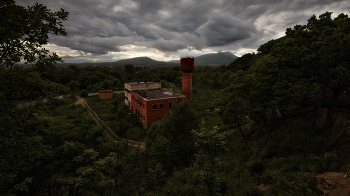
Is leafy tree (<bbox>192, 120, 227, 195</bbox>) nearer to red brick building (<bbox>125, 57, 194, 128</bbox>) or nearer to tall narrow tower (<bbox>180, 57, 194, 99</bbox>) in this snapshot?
red brick building (<bbox>125, 57, 194, 128</bbox>)

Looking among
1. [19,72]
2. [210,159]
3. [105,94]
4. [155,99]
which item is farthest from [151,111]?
[105,94]

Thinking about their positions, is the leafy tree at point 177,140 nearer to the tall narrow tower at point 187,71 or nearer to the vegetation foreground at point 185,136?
the vegetation foreground at point 185,136

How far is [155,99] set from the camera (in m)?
30.8

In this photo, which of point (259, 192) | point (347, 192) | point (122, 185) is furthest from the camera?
point (122, 185)

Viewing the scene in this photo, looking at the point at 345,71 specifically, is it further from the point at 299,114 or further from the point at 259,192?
the point at 259,192

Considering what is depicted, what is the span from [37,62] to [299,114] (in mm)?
22835

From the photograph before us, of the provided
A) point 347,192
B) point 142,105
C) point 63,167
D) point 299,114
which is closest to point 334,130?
point 299,114

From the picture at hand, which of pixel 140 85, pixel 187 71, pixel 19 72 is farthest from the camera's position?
pixel 140 85

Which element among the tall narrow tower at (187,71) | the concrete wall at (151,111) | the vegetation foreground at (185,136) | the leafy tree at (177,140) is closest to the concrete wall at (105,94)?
the concrete wall at (151,111)

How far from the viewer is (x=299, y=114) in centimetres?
1755

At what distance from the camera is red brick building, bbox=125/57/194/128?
30.7 metres

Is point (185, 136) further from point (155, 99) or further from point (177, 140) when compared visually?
point (155, 99)

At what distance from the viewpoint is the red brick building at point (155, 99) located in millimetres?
30736

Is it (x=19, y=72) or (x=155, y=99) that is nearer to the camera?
(x=19, y=72)
